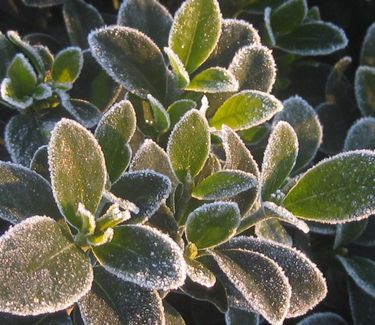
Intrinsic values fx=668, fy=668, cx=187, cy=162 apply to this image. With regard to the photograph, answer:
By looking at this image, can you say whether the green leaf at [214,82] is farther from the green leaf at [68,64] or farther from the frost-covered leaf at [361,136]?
the frost-covered leaf at [361,136]

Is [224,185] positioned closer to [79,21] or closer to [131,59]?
[131,59]

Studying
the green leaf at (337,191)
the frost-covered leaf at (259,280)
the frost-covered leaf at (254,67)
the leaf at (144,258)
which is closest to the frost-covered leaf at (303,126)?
the frost-covered leaf at (254,67)

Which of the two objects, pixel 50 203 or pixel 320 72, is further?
pixel 320 72

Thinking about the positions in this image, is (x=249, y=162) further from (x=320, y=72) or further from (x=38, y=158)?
(x=320, y=72)

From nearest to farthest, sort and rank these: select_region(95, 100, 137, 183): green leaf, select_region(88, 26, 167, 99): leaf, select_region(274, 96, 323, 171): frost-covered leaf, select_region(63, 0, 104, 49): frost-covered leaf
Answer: select_region(95, 100, 137, 183): green leaf < select_region(88, 26, 167, 99): leaf < select_region(274, 96, 323, 171): frost-covered leaf < select_region(63, 0, 104, 49): frost-covered leaf

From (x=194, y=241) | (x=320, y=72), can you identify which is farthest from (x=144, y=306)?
(x=320, y=72)

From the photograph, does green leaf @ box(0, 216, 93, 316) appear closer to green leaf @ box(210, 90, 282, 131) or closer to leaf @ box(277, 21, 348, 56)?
green leaf @ box(210, 90, 282, 131)

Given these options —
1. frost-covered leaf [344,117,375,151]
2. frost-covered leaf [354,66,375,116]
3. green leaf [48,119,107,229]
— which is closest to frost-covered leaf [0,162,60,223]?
green leaf [48,119,107,229]
